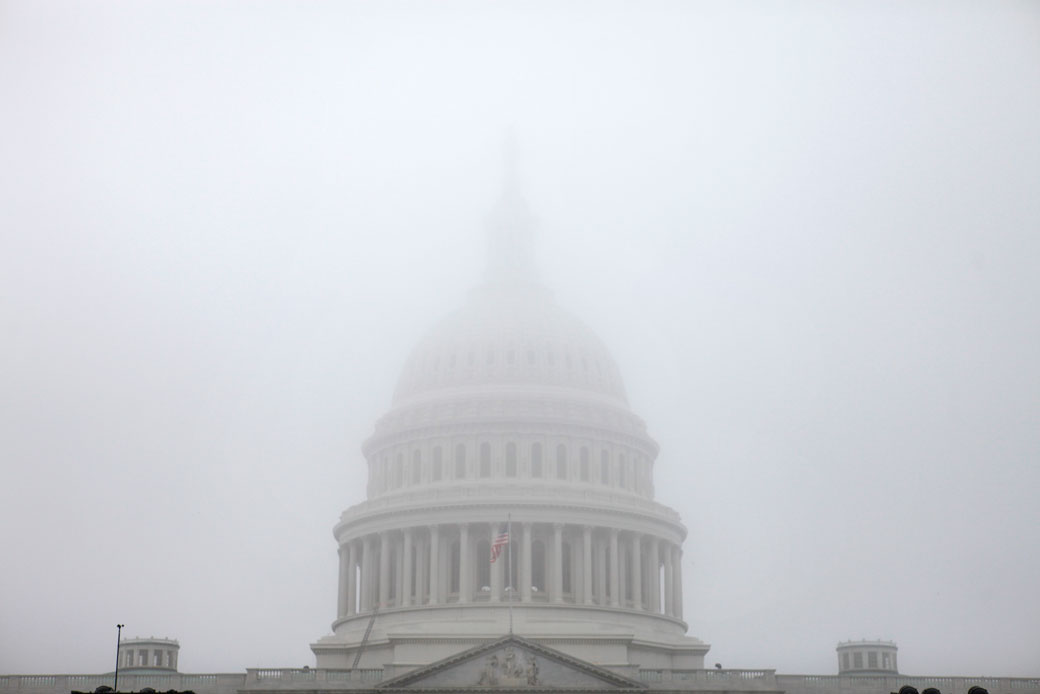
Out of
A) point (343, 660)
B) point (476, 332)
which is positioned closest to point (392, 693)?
point (343, 660)

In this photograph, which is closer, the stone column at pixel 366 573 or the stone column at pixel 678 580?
the stone column at pixel 366 573

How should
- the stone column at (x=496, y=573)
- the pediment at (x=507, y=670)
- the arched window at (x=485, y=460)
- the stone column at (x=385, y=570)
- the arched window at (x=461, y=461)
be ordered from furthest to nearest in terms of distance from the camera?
the arched window at (x=461, y=461) < the arched window at (x=485, y=460) < the stone column at (x=385, y=570) < the stone column at (x=496, y=573) < the pediment at (x=507, y=670)

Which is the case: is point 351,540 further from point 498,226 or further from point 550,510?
point 498,226

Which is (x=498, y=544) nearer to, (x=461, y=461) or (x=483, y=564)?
(x=483, y=564)

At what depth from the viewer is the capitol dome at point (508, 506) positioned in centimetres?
10475

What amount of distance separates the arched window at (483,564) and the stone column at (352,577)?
32.2 ft

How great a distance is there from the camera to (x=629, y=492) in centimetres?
11350

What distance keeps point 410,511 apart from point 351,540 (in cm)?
666

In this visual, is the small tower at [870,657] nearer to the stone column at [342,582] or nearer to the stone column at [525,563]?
the stone column at [525,563]

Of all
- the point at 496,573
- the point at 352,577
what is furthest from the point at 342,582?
the point at 496,573

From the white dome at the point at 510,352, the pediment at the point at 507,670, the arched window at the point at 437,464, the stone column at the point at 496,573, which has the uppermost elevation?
the white dome at the point at 510,352

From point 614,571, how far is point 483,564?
8.96 metres

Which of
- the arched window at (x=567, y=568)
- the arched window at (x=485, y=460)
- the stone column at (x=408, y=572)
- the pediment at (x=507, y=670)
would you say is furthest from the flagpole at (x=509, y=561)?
the pediment at (x=507, y=670)

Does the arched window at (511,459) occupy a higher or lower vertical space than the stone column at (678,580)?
higher
